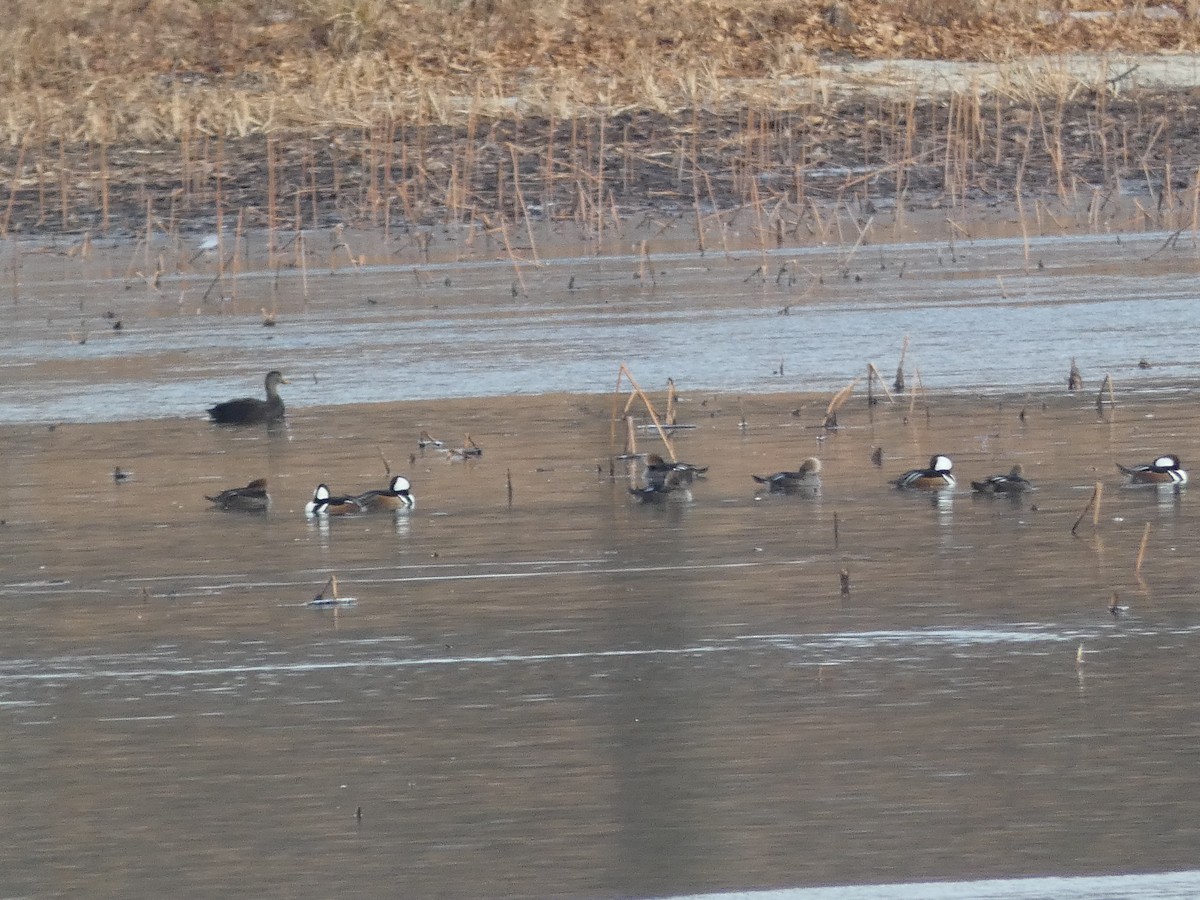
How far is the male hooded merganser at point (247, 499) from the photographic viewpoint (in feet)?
27.6

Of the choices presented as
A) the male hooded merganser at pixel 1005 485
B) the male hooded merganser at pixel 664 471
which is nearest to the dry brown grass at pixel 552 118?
the male hooded merganser at pixel 664 471

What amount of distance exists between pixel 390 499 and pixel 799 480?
1300 millimetres

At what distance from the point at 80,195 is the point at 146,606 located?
48.4ft

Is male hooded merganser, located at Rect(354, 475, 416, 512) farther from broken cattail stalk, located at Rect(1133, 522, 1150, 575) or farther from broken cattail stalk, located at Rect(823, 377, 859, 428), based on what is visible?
broken cattail stalk, located at Rect(1133, 522, 1150, 575)

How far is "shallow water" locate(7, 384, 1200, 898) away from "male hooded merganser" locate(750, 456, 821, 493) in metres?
0.13

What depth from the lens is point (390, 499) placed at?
823cm

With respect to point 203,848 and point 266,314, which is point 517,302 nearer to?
point 266,314

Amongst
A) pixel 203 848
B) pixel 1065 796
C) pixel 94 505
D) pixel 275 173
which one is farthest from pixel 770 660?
pixel 275 173

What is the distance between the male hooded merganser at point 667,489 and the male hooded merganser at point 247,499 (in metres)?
1.19

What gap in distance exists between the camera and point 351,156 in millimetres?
21609

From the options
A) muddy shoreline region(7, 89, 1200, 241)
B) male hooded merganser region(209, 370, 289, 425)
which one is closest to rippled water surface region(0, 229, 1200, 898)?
male hooded merganser region(209, 370, 289, 425)

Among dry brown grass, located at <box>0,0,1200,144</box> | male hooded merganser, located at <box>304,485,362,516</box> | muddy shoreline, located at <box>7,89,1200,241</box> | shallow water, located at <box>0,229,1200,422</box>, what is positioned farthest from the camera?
dry brown grass, located at <box>0,0,1200,144</box>

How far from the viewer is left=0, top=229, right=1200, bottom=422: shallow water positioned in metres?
11.5

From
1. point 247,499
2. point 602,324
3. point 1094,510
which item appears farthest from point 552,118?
point 1094,510
